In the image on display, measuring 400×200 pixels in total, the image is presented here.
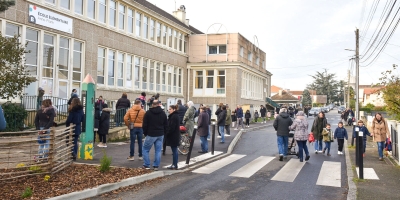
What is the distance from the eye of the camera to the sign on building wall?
2006 cm

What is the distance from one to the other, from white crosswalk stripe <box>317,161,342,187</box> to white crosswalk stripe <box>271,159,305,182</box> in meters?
0.66

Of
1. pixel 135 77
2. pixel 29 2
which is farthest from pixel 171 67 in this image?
pixel 29 2

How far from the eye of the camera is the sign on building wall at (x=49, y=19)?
20062 millimetres

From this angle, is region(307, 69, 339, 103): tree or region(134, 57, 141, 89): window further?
region(307, 69, 339, 103): tree

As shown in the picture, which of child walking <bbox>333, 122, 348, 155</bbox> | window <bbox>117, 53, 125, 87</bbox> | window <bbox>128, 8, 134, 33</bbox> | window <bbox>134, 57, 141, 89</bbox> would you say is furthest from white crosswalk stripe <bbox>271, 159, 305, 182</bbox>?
window <bbox>128, 8, 134, 33</bbox>

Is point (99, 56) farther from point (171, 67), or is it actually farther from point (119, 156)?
point (119, 156)

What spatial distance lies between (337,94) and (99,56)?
11122cm

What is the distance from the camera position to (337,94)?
406 ft

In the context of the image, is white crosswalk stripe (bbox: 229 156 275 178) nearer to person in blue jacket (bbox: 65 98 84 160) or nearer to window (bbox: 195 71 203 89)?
person in blue jacket (bbox: 65 98 84 160)

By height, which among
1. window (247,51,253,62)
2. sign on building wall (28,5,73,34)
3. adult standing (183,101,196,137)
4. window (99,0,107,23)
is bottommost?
adult standing (183,101,196,137)

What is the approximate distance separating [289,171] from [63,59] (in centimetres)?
1690

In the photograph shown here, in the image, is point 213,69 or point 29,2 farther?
point 213,69

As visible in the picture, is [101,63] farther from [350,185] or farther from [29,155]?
[350,185]

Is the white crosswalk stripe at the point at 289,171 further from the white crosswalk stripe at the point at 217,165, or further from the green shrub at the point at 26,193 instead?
the green shrub at the point at 26,193
